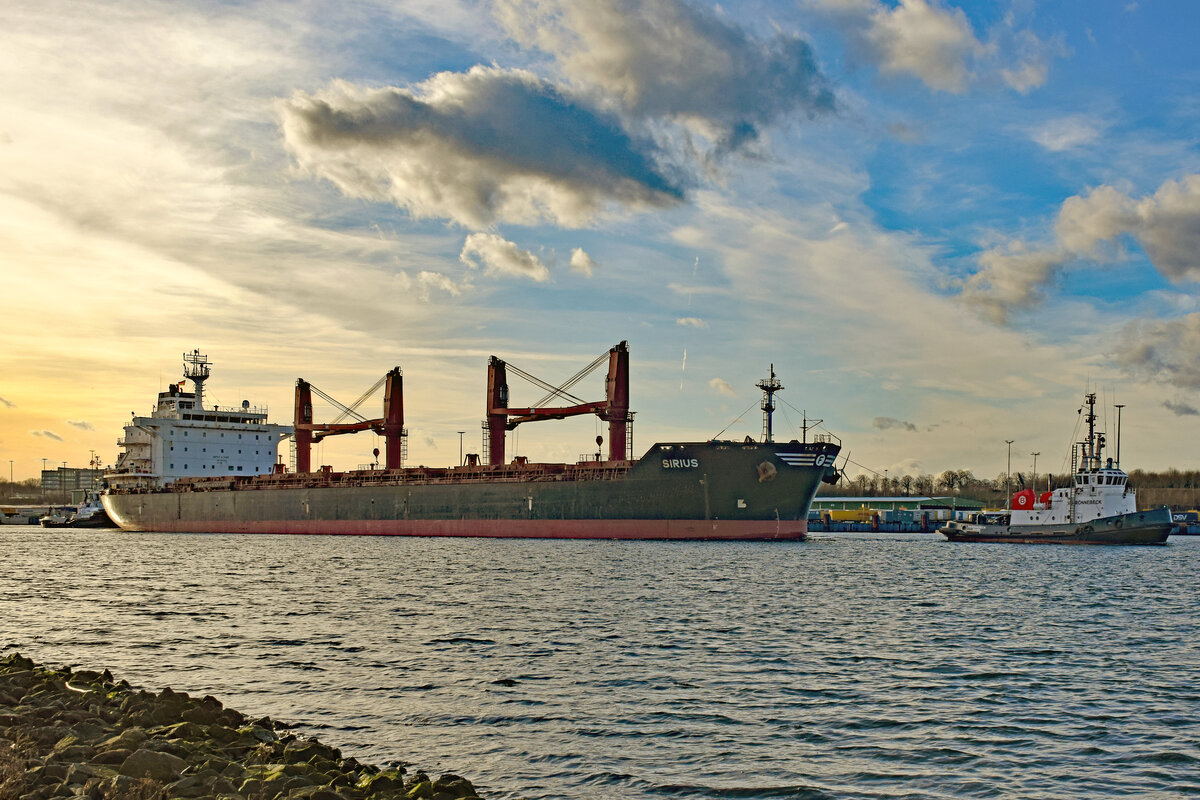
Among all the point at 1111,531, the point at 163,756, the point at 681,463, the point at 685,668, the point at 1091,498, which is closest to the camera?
the point at 163,756

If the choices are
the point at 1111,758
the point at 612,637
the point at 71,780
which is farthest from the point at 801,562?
the point at 71,780

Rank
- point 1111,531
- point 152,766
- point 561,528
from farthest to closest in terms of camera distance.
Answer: point 1111,531 → point 561,528 → point 152,766

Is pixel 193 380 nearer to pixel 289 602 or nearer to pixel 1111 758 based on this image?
pixel 289 602

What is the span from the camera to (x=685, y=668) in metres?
15.4

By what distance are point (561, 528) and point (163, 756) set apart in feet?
132

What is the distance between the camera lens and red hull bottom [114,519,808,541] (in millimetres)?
45625

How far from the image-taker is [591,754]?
10828 mm

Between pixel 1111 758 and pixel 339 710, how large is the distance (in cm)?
929

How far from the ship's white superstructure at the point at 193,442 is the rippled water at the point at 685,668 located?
38.2 metres

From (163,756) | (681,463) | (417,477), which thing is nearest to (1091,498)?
(681,463)

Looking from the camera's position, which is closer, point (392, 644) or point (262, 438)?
point (392, 644)

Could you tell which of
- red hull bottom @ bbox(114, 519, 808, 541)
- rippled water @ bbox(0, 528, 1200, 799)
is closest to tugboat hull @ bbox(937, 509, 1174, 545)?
red hull bottom @ bbox(114, 519, 808, 541)

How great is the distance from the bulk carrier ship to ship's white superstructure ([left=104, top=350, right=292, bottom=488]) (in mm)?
96

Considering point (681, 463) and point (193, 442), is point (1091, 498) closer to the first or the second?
point (681, 463)
